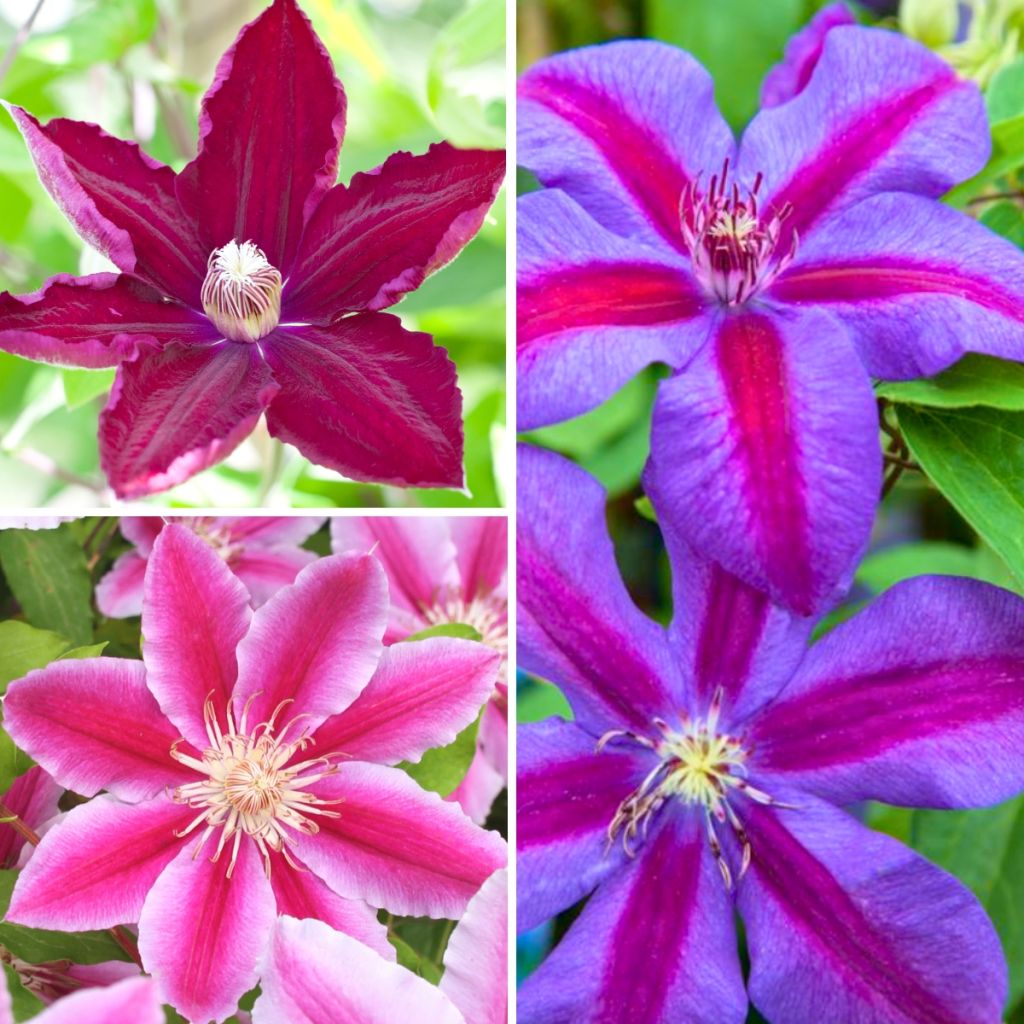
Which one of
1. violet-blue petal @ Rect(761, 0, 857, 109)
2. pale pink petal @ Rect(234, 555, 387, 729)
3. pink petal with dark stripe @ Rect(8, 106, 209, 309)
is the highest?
violet-blue petal @ Rect(761, 0, 857, 109)

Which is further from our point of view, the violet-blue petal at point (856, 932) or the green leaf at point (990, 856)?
the green leaf at point (990, 856)

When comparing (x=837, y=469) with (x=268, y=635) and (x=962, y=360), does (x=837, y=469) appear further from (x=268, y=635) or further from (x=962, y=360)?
(x=268, y=635)

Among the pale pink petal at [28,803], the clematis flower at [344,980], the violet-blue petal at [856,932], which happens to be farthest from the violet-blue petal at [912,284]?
the pale pink petal at [28,803]

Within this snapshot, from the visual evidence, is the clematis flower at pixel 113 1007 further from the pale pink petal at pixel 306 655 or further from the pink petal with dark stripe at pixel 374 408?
the pink petal with dark stripe at pixel 374 408

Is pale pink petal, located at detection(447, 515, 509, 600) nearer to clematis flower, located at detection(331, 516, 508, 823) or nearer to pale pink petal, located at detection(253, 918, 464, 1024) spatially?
clematis flower, located at detection(331, 516, 508, 823)

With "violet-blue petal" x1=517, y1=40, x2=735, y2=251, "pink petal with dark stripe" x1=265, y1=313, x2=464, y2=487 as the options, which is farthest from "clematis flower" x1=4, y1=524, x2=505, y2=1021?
"violet-blue petal" x1=517, y1=40, x2=735, y2=251

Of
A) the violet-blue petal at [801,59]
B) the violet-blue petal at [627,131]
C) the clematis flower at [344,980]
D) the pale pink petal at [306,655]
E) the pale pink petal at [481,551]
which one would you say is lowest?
the clematis flower at [344,980]

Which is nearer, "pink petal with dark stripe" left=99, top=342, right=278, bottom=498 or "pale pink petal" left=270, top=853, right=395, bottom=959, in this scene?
"pink petal with dark stripe" left=99, top=342, right=278, bottom=498

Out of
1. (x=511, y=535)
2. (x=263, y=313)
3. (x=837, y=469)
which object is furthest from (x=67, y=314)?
(x=837, y=469)
